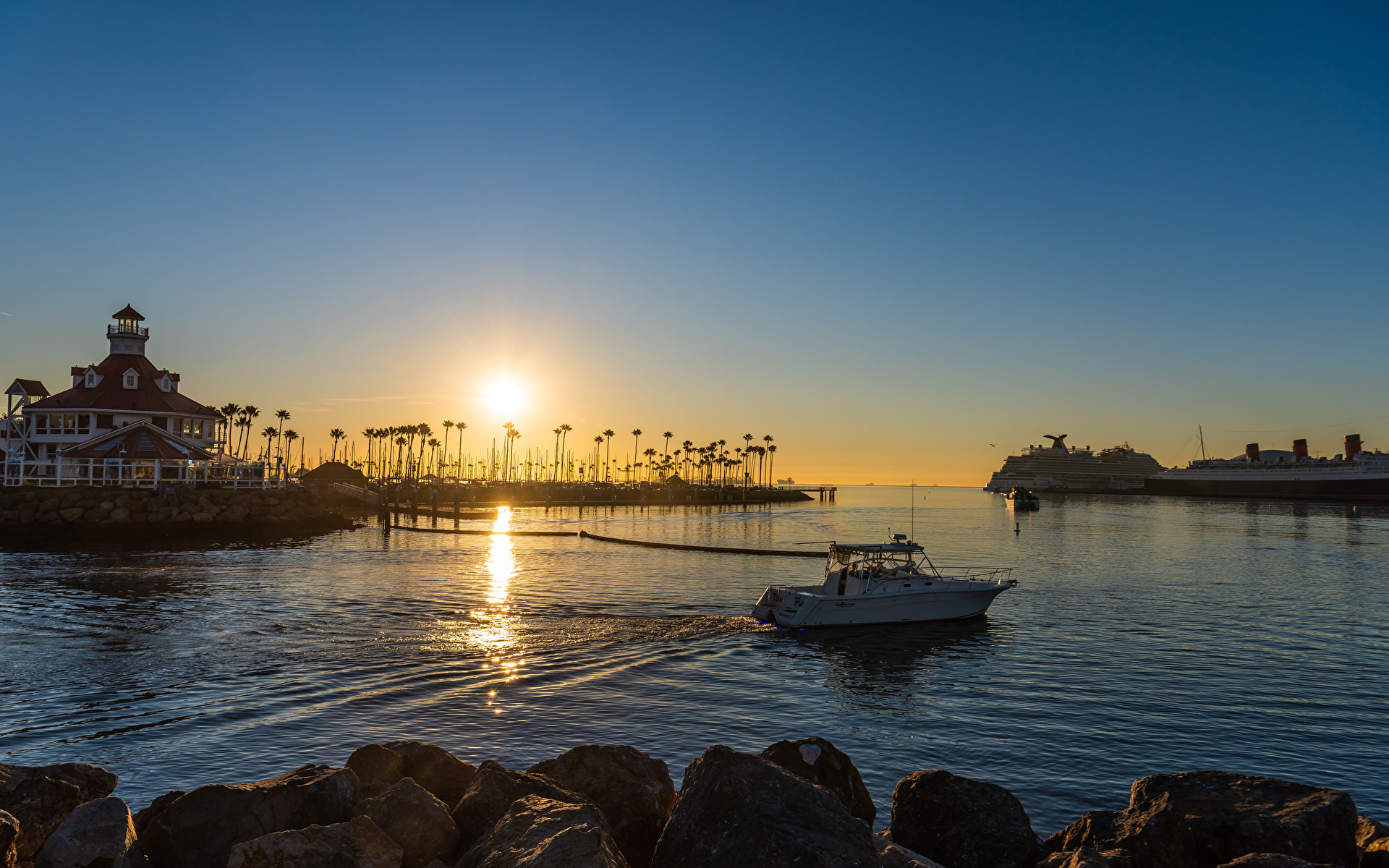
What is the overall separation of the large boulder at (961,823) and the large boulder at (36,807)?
8.99 meters

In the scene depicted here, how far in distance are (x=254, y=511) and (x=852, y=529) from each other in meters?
63.3

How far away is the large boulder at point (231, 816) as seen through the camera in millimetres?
7676

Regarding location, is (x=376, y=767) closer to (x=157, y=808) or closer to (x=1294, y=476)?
(x=157, y=808)

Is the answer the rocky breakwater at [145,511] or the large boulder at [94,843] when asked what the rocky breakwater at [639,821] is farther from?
the rocky breakwater at [145,511]

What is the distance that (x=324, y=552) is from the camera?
53.1m

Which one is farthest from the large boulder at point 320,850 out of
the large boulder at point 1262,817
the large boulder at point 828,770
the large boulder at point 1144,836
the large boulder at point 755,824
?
the large boulder at point 1262,817

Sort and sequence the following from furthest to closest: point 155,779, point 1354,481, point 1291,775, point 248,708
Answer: point 1354,481 < point 248,708 < point 1291,775 < point 155,779

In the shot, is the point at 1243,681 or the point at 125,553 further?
the point at 125,553

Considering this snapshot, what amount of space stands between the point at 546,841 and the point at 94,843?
13.7 feet

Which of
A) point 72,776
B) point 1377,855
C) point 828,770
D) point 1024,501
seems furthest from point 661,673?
point 1024,501

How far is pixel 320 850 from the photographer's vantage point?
6953 millimetres

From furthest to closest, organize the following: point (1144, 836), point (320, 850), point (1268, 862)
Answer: point (1144, 836) → point (1268, 862) → point (320, 850)

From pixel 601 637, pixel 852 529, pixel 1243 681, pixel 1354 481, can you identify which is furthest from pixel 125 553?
pixel 1354 481

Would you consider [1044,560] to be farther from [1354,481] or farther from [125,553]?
[1354,481]
